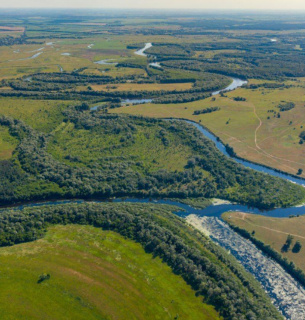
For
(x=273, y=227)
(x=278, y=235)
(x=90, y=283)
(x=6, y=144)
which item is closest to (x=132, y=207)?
(x=90, y=283)

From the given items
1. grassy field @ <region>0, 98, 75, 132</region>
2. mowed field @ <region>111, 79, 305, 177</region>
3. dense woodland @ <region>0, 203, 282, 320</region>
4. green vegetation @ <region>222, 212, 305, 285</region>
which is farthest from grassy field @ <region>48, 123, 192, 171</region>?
green vegetation @ <region>222, 212, 305, 285</region>

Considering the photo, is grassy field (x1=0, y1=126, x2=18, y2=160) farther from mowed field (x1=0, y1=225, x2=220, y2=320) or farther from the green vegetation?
the green vegetation

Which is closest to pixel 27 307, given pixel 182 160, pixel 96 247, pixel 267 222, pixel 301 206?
pixel 96 247

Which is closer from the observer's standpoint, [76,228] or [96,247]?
[96,247]

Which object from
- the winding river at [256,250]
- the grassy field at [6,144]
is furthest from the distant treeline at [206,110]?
the grassy field at [6,144]

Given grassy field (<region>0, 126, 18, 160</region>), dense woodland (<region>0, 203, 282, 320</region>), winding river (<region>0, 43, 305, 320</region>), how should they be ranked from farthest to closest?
grassy field (<region>0, 126, 18, 160</region>) → winding river (<region>0, 43, 305, 320</region>) → dense woodland (<region>0, 203, 282, 320</region>)

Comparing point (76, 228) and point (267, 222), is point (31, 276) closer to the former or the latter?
point (76, 228)
